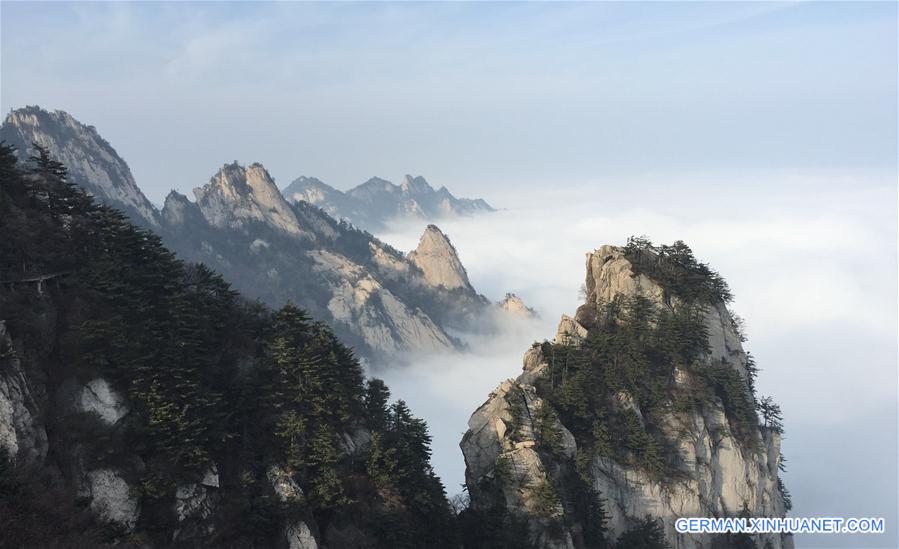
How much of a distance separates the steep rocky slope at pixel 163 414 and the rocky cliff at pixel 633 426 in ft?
30.5

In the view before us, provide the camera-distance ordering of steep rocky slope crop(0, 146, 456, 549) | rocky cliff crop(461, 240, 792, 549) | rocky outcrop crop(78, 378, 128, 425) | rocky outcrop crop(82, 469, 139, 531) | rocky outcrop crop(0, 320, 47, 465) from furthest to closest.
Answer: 1. rocky cliff crop(461, 240, 792, 549)
2. rocky outcrop crop(78, 378, 128, 425)
3. rocky outcrop crop(82, 469, 139, 531)
4. steep rocky slope crop(0, 146, 456, 549)
5. rocky outcrop crop(0, 320, 47, 465)

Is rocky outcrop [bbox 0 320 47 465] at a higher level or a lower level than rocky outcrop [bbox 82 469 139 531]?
higher

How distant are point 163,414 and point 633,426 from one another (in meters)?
41.9

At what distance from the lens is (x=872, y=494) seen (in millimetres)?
178625

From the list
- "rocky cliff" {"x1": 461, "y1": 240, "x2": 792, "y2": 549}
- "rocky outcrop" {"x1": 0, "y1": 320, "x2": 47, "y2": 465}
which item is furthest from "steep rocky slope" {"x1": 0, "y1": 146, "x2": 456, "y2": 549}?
"rocky cliff" {"x1": 461, "y1": 240, "x2": 792, "y2": 549}

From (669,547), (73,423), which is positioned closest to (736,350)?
(669,547)

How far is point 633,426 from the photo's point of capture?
214 feet

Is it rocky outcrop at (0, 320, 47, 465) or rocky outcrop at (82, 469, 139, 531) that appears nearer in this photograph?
rocky outcrop at (0, 320, 47, 465)

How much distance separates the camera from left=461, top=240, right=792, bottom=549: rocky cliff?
5903cm

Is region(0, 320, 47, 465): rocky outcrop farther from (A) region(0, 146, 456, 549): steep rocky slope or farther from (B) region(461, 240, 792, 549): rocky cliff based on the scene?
(B) region(461, 240, 792, 549): rocky cliff

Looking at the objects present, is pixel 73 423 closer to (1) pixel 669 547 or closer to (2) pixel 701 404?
(1) pixel 669 547

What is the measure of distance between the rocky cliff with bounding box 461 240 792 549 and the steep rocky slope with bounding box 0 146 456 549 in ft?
30.5

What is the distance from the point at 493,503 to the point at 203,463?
81.4ft

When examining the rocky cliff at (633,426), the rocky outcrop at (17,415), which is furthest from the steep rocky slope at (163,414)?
the rocky cliff at (633,426)
